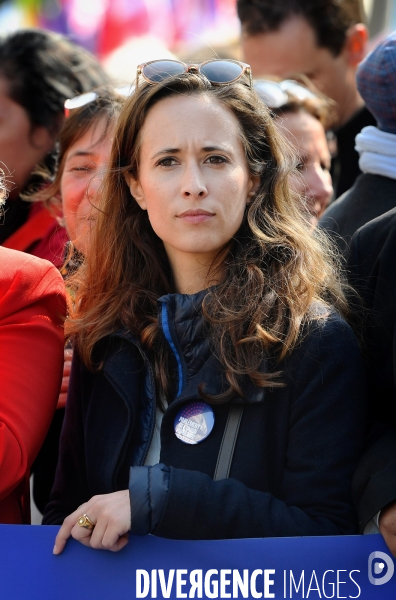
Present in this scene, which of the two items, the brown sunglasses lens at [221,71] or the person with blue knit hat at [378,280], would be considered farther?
the brown sunglasses lens at [221,71]

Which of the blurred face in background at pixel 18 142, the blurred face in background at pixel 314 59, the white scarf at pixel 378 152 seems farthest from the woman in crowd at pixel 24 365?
the blurred face in background at pixel 314 59

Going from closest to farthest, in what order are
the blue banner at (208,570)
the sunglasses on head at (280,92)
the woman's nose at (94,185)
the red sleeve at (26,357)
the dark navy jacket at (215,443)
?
the blue banner at (208,570), the dark navy jacket at (215,443), the red sleeve at (26,357), the woman's nose at (94,185), the sunglasses on head at (280,92)

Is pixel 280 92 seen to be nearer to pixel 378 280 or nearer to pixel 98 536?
pixel 378 280

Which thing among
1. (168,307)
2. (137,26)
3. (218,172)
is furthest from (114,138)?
(137,26)

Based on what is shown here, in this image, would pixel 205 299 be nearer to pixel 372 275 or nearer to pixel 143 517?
pixel 372 275

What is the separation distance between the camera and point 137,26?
10938 mm

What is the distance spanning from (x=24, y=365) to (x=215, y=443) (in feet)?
1.73

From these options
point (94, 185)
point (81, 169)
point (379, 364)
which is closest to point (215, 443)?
point (379, 364)

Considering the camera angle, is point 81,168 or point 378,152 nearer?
point 378,152

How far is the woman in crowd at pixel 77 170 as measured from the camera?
2.91m

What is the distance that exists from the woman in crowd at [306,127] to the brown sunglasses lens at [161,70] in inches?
31.1

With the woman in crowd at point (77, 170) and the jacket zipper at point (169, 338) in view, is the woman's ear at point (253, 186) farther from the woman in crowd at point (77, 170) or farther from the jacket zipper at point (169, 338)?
the woman in crowd at point (77, 170)

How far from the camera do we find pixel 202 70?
243 centimetres

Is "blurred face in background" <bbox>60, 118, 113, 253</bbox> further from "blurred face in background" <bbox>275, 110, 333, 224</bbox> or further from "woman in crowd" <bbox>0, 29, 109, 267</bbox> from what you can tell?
"blurred face in background" <bbox>275, 110, 333, 224</bbox>
